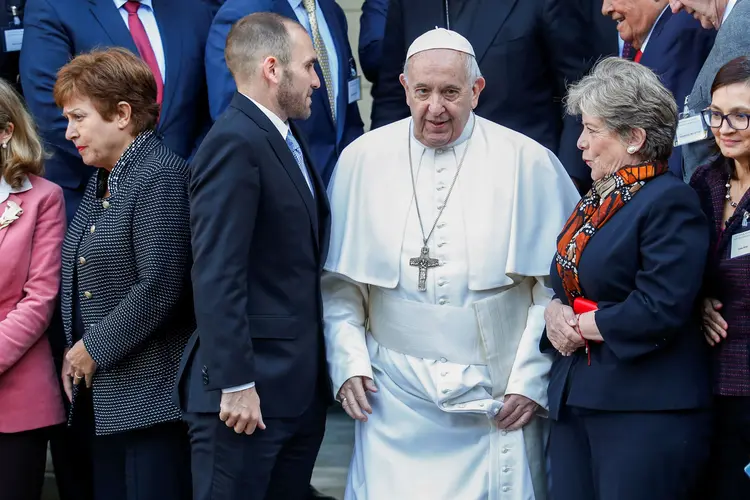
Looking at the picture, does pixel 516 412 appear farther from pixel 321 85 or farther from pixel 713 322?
pixel 321 85

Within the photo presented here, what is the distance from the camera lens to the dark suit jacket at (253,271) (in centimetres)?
357

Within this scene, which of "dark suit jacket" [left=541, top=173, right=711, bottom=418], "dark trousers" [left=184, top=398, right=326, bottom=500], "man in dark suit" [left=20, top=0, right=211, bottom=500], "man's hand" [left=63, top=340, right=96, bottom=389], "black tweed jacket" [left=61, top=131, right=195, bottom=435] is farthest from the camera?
"man in dark suit" [left=20, top=0, right=211, bottom=500]

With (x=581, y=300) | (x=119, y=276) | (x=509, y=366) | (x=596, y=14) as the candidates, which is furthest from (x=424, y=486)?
(x=596, y=14)

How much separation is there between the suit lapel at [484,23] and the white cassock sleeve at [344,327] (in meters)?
1.23

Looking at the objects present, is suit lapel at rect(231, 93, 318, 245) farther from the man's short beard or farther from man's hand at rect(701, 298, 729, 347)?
man's hand at rect(701, 298, 729, 347)

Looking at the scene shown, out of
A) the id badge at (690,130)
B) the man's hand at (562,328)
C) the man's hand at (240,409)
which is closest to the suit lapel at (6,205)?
the man's hand at (240,409)

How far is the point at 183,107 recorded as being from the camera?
15.9ft

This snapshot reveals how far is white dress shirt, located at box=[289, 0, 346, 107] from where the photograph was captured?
16.5 ft

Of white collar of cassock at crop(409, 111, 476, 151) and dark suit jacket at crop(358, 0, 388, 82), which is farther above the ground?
dark suit jacket at crop(358, 0, 388, 82)

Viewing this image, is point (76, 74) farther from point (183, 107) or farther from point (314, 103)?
point (314, 103)

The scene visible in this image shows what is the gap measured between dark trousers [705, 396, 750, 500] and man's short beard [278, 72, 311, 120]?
1.53 m

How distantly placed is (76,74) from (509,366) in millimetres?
1707

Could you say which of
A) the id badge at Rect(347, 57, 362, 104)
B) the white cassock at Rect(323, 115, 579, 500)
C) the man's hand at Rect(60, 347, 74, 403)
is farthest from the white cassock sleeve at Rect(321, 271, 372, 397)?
the id badge at Rect(347, 57, 362, 104)

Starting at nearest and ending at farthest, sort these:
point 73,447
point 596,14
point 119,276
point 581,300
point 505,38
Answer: point 581,300
point 119,276
point 73,447
point 505,38
point 596,14
